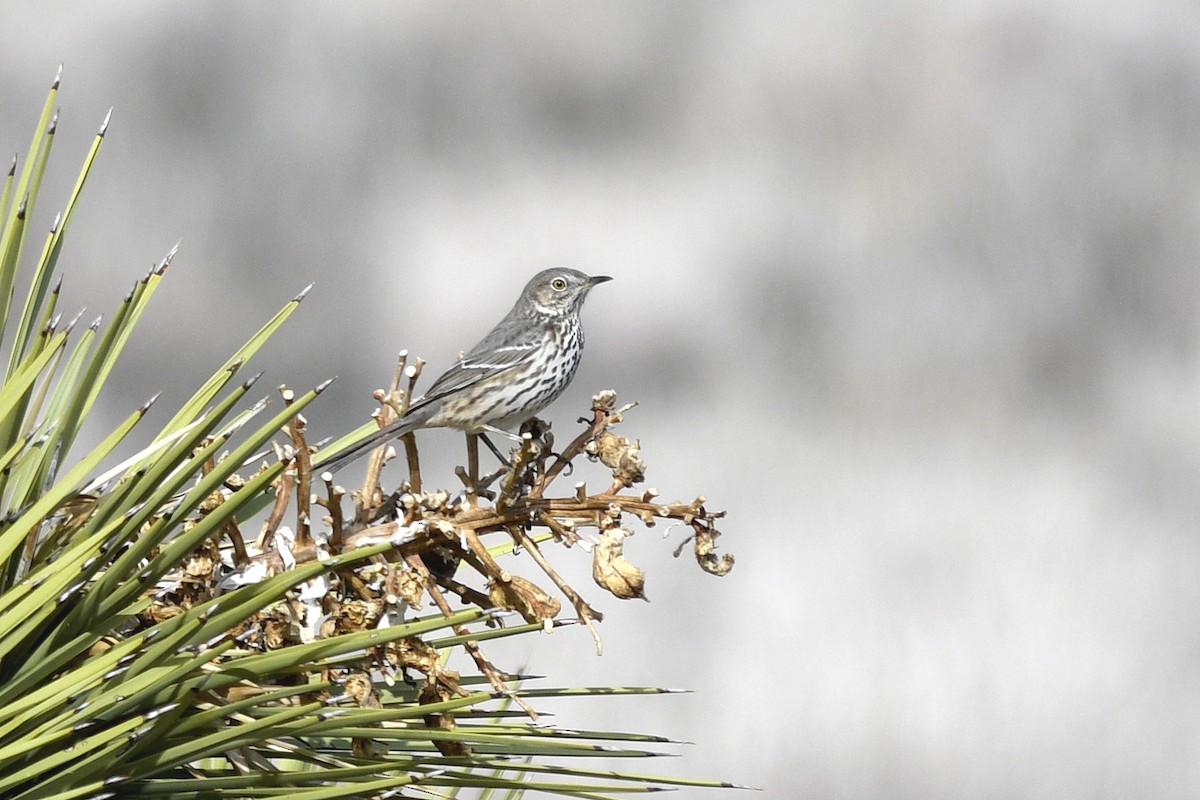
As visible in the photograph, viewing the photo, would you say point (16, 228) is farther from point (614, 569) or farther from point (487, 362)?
point (487, 362)

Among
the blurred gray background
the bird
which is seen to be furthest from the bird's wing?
the blurred gray background

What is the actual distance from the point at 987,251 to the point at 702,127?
3.79 feet

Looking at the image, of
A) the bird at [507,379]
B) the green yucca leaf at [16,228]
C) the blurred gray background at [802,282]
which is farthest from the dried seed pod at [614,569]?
the blurred gray background at [802,282]

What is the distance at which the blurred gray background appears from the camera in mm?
4969

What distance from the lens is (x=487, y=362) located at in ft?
10.6

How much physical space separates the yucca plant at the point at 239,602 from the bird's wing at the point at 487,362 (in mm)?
1949

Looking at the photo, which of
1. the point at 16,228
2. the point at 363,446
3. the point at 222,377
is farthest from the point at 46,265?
the point at 363,446

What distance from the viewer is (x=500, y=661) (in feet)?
15.6

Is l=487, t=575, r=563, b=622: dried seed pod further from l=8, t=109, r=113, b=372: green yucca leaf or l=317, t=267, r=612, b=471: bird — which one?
l=317, t=267, r=612, b=471: bird

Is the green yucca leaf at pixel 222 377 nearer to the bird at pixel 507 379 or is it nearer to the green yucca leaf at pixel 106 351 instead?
the green yucca leaf at pixel 106 351

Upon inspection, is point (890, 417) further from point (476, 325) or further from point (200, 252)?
point (200, 252)

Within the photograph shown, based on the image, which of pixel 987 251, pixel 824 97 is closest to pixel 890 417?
pixel 987 251

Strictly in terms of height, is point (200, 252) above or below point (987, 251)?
below

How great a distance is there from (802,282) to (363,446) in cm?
324
